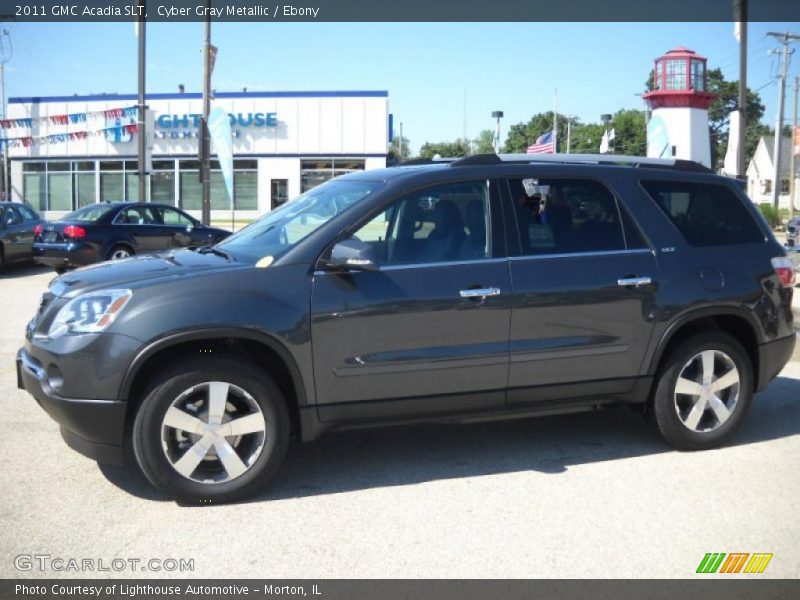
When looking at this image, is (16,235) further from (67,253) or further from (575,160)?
(575,160)

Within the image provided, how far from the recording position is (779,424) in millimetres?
5883

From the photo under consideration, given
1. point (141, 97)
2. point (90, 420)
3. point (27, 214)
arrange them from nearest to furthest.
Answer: point (90, 420) → point (27, 214) → point (141, 97)

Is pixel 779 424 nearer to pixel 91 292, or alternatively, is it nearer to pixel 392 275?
pixel 392 275

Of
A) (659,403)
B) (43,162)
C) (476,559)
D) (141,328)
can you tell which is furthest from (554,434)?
(43,162)

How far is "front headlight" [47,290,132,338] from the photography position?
4027mm

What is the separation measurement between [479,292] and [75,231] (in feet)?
38.9

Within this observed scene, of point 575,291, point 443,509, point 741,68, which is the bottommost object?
point 443,509

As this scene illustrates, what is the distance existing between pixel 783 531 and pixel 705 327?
161 cm

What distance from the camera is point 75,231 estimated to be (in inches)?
570

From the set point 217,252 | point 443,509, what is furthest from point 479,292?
point 217,252

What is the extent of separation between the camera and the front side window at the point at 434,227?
179 inches

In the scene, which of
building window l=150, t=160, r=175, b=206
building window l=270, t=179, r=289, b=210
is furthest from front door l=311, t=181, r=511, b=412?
building window l=150, t=160, r=175, b=206

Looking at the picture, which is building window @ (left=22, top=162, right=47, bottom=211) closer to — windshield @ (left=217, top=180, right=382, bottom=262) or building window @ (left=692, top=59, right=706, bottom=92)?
building window @ (left=692, top=59, right=706, bottom=92)

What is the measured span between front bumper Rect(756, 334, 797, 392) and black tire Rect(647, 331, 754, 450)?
0.36ft
